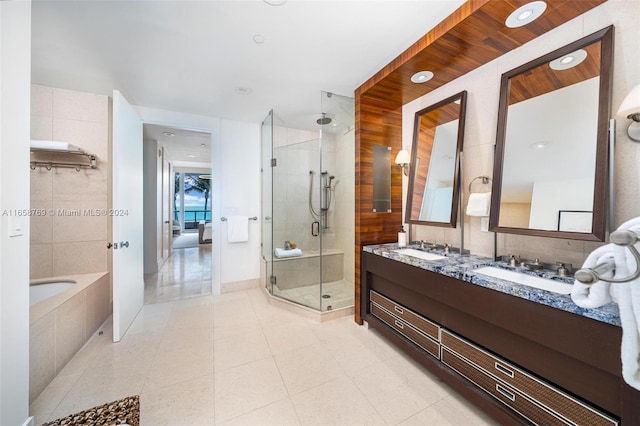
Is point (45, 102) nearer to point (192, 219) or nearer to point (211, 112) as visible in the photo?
point (211, 112)

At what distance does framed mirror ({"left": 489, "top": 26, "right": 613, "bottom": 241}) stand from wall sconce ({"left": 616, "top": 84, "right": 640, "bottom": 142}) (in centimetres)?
9

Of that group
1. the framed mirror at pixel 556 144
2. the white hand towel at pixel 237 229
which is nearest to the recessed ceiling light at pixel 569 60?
the framed mirror at pixel 556 144

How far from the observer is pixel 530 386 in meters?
1.19

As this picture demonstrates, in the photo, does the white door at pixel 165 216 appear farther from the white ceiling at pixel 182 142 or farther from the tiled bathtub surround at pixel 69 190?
the tiled bathtub surround at pixel 69 190

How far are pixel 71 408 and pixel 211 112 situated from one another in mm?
3094

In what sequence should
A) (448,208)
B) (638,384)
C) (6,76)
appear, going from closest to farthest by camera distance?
1. (638,384)
2. (6,76)
3. (448,208)

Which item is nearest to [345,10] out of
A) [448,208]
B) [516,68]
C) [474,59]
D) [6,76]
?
[474,59]

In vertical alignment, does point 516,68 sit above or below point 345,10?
below

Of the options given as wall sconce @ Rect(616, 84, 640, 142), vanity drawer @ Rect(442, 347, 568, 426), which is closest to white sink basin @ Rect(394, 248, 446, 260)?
vanity drawer @ Rect(442, 347, 568, 426)

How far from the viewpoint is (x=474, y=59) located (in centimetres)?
181

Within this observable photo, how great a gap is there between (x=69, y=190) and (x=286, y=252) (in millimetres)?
2441

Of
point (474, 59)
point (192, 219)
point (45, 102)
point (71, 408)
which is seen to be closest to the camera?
point (71, 408)

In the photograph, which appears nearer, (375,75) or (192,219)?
(375,75)

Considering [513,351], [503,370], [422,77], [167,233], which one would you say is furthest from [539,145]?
[167,233]
